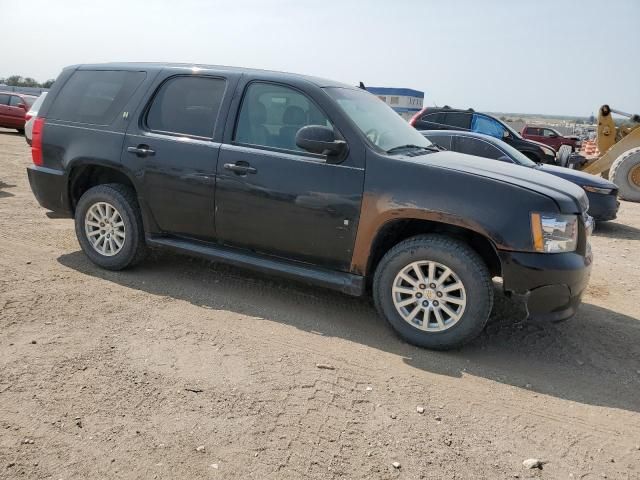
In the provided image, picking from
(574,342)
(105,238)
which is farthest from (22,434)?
(574,342)

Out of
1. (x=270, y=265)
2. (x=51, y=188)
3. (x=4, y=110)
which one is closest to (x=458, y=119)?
(x=270, y=265)

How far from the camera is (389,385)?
3.40 metres

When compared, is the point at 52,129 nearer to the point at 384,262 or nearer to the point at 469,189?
the point at 384,262

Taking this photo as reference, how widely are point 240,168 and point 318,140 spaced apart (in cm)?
74

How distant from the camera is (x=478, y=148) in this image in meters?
8.86

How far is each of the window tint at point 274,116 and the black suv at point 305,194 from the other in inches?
0.4

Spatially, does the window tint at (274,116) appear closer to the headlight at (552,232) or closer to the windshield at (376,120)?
the windshield at (376,120)

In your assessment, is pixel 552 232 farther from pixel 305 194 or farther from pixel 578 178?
pixel 578 178

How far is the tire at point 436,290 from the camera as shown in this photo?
3.72 metres

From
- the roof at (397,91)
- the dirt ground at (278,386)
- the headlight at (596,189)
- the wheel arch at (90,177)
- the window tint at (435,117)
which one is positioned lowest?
the dirt ground at (278,386)

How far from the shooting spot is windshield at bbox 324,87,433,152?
424 cm

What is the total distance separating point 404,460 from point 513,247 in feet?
5.33

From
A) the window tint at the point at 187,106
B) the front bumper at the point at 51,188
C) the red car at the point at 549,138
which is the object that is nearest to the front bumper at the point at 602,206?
the window tint at the point at 187,106

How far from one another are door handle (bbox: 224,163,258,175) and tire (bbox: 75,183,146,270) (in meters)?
1.12
